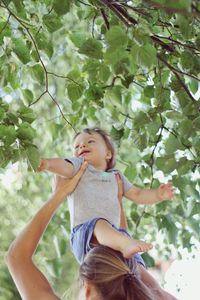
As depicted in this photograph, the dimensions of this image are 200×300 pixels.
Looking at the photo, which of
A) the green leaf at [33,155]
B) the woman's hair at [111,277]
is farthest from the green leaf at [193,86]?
the woman's hair at [111,277]

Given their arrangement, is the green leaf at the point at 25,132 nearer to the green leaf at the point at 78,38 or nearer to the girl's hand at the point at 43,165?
the girl's hand at the point at 43,165

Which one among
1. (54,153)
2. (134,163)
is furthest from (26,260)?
(54,153)

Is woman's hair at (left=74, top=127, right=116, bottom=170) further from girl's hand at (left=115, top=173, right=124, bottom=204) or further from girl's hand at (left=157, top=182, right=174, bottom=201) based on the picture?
girl's hand at (left=157, top=182, right=174, bottom=201)

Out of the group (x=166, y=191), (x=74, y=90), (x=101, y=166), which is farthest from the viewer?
(x=101, y=166)

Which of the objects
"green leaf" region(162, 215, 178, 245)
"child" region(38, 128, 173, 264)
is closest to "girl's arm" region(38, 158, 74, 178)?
"child" region(38, 128, 173, 264)

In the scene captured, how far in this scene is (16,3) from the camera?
7.33 ft

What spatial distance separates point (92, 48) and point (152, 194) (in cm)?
63

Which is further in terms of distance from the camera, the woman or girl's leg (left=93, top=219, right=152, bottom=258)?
girl's leg (left=93, top=219, right=152, bottom=258)

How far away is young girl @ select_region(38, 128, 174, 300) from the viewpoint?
204 cm

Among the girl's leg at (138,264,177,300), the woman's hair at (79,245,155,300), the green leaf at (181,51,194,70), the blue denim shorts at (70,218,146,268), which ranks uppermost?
the green leaf at (181,51,194,70)

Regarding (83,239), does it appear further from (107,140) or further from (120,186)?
(107,140)

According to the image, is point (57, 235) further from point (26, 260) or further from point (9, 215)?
point (9, 215)

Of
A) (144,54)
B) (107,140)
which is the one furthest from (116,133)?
(144,54)

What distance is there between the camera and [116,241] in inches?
78.6
